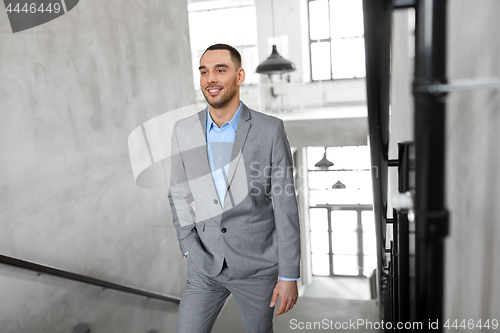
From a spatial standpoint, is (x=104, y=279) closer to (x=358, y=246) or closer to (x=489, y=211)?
(x=489, y=211)

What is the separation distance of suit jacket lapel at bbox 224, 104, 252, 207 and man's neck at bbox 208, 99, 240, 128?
50 millimetres

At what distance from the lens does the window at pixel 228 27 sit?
1204 cm

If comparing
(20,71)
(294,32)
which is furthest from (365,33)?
(294,32)

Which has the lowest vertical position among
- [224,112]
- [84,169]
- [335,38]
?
[84,169]

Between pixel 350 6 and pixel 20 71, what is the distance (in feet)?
37.5

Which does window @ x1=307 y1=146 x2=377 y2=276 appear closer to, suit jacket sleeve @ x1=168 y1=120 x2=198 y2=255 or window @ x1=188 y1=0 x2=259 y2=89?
window @ x1=188 y1=0 x2=259 y2=89

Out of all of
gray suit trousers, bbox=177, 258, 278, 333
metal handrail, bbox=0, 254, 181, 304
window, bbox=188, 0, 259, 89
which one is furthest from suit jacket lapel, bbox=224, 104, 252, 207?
window, bbox=188, 0, 259, 89

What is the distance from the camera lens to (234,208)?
2070mm

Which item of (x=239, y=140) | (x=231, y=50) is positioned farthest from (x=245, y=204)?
(x=231, y=50)

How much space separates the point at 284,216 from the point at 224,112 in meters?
0.58

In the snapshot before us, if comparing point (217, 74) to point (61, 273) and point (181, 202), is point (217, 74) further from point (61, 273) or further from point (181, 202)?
point (61, 273)

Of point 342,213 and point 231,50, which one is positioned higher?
point 231,50

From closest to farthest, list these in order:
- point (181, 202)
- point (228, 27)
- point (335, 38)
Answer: point (181, 202) → point (335, 38) → point (228, 27)

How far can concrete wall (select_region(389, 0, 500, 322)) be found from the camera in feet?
2.38
